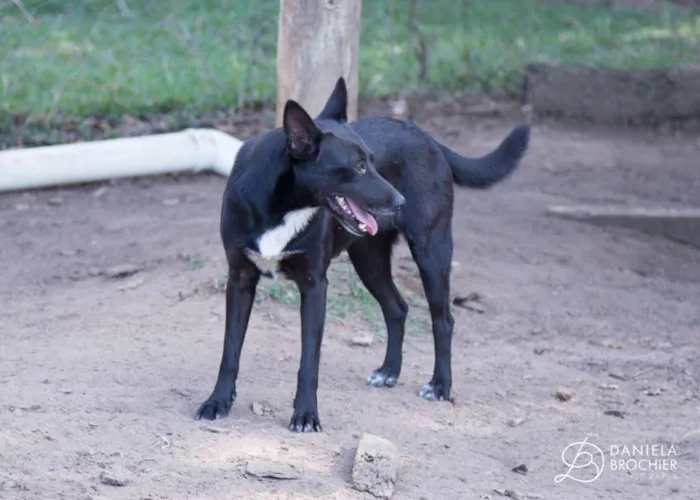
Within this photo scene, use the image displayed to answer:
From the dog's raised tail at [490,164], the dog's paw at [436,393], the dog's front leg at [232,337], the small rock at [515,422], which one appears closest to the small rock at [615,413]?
the small rock at [515,422]

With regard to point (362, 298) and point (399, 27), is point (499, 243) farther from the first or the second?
point (399, 27)

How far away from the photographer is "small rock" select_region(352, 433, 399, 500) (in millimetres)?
3738

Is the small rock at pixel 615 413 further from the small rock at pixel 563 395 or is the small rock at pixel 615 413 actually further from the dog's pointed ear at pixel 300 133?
the dog's pointed ear at pixel 300 133

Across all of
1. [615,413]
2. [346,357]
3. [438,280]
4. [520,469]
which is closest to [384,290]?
[438,280]

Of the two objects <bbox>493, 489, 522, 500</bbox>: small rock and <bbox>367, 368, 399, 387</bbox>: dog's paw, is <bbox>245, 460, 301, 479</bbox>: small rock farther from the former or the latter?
<bbox>367, 368, 399, 387</bbox>: dog's paw

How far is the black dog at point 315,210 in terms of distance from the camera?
4133 millimetres

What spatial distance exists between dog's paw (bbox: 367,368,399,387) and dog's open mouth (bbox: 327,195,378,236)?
3.48ft

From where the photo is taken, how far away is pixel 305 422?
4.24m

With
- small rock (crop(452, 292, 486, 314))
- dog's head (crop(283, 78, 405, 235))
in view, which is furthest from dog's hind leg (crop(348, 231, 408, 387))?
small rock (crop(452, 292, 486, 314))

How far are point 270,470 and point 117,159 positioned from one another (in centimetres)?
407

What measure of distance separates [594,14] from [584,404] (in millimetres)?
7118

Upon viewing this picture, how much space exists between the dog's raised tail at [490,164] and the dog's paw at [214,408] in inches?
60.8

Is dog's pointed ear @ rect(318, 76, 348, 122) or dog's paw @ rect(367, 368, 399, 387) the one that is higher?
dog's pointed ear @ rect(318, 76, 348, 122)

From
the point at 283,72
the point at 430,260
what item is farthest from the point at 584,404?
the point at 283,72
